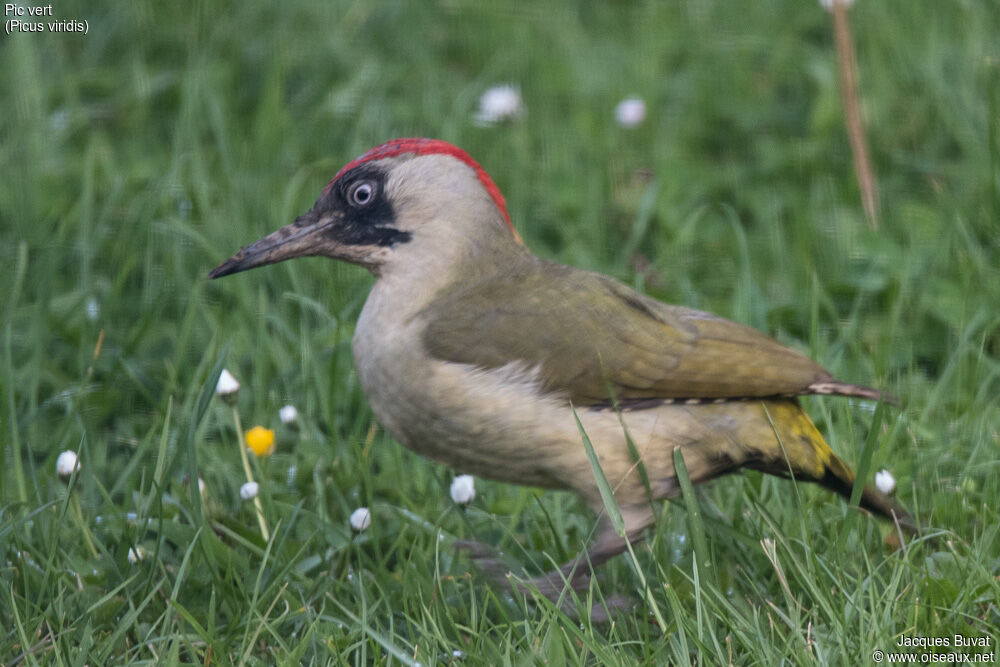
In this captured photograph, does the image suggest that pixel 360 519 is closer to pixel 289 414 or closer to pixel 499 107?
pixel 289 414

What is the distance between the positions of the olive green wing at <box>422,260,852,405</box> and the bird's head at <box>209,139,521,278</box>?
6.5 inches

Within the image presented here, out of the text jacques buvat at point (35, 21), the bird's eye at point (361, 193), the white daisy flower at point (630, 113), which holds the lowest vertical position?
the white daisy flower at point (630, 113)

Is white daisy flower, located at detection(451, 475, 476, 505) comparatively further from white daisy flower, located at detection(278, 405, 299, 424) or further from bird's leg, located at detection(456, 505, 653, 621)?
white daisy flower, located at detection(278, 405, 299, 424)

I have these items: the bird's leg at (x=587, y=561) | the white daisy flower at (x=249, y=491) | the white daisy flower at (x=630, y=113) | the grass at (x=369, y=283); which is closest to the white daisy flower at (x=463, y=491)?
the grass at (x=369, y=283)

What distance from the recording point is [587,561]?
11.1ft

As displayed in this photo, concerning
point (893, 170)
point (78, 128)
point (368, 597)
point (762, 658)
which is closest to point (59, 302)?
point (78, 128)

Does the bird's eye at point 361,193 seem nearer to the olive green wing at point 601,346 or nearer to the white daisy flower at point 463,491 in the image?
the olive green wing at point 601,346

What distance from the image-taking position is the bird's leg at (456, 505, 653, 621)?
339 centimetres

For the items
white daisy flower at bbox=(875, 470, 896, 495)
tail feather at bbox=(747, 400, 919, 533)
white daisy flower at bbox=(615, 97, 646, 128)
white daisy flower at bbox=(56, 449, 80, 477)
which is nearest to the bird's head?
white daisy flower at bbox=(56, 449, 80, 477)

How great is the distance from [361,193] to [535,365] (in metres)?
0.66

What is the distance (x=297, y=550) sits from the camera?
369 cm

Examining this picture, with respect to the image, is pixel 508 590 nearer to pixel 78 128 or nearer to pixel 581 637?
pixel 581 637

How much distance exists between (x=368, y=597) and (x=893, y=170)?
3331mm

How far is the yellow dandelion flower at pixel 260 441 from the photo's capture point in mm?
3947
